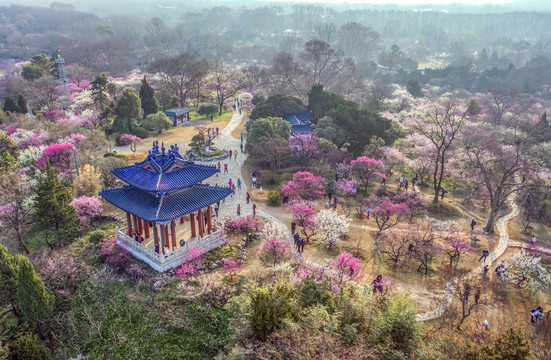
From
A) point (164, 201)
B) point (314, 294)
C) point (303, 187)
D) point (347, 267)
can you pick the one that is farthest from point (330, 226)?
point (164, 201)

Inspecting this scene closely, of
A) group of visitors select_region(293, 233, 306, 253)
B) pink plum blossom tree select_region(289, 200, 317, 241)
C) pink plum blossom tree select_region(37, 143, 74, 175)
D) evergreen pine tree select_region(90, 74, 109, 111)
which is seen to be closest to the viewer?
group of visitors select_region(293, 233, 306, 253)

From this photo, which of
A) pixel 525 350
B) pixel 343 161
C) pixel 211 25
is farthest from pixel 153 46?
pixel 525 350

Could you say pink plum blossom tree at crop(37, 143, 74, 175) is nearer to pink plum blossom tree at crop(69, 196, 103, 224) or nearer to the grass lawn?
the grass lawn

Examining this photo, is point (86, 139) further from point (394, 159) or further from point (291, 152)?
point (394, 159)

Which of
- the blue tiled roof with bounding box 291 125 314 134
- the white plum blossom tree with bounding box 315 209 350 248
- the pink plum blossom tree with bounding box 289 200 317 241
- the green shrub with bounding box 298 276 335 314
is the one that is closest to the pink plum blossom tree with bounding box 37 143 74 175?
the pink plum blossom tree with bounding box 289 200 317 241

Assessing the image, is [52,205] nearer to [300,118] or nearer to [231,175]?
[231,175]
